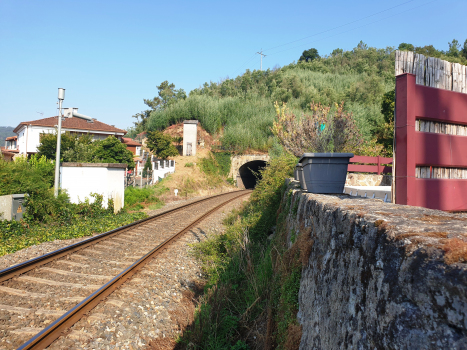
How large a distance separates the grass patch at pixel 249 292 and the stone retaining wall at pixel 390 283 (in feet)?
2.75

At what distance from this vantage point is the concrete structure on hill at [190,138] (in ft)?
115

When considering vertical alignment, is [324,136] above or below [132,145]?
below

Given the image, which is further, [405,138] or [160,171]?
[160,171]

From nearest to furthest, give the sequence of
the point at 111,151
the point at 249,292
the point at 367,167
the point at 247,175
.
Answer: the point at 249,292 → the point at 367,167 → the point at 111,151 → the point at 247,175

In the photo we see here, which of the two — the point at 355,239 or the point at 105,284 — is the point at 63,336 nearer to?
the point at 105,284

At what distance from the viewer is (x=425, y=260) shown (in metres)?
1.36

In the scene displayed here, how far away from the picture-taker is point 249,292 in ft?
18.6

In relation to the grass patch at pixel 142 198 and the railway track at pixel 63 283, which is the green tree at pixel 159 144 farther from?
the railway track at pixel 63 283

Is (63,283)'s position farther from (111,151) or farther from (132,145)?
(132,145)

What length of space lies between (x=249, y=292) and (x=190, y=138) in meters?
30.4

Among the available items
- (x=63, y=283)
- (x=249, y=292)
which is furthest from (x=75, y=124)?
(x=249, y=292)

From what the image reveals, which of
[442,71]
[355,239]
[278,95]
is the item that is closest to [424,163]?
[442,71]

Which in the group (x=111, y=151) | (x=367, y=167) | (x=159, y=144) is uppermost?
(x=159, y=144)

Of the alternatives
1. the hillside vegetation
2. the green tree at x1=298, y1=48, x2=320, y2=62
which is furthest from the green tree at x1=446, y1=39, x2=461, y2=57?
the green tree at x1=298, y1=48, x2=320, y2=62
